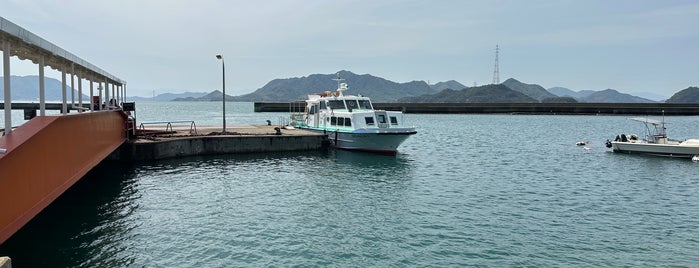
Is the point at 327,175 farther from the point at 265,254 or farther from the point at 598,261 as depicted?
the point at 598,261

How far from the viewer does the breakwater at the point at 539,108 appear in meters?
114

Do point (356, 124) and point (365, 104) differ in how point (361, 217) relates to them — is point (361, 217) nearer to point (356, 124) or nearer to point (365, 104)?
point (356, 124)

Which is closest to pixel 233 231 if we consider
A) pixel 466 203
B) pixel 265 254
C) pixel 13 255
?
pixel 265 254

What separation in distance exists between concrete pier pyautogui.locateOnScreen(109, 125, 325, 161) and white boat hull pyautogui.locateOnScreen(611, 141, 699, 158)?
24503mm

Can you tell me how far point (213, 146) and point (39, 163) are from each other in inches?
820

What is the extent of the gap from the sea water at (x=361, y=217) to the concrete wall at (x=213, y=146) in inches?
35.7

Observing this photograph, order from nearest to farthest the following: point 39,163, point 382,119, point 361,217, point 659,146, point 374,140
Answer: point 39,163, point 361,217, point 374,140, point 382,119, point 659,146

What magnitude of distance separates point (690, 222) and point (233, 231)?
52.2 ft

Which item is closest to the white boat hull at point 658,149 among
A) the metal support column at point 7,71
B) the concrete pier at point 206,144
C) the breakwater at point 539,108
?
the concrete pier at point 206,144

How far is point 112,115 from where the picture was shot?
21.8m

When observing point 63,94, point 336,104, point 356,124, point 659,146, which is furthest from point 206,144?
point 659,146

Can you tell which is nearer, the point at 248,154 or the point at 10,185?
the point at 10,185

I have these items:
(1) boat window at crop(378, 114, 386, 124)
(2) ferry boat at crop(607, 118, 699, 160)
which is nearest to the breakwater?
(2) ferry boat at crop(607, 118, 699, 160)

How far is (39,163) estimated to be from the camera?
10352 mm
